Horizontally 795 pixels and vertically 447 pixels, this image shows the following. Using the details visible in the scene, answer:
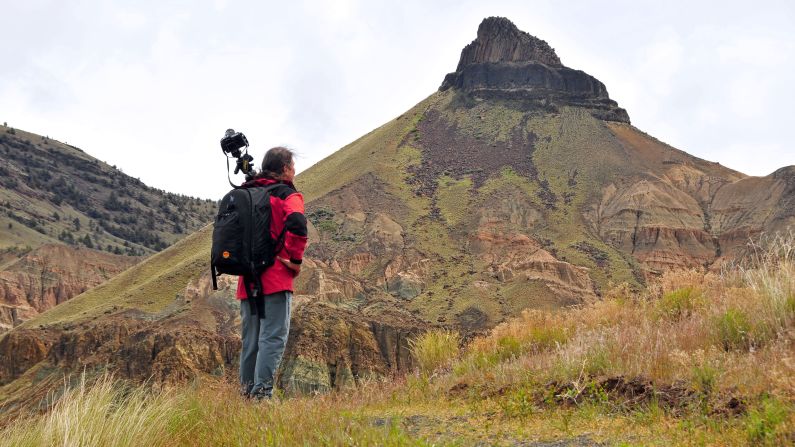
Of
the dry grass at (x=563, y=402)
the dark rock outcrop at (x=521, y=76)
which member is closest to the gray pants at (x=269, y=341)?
the dry grass at (x=563, y=402)

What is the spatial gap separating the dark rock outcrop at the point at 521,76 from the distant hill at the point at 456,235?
0.76 ft

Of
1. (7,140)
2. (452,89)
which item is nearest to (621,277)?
(452,89)

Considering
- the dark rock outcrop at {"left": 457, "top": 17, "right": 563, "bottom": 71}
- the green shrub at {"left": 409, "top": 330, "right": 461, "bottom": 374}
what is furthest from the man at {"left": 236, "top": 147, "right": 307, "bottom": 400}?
the dark rock outcrop at {"left": 457, "top": 17, "right": 563, "bottom": 71}

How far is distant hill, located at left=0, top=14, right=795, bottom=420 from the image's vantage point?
32.2 m

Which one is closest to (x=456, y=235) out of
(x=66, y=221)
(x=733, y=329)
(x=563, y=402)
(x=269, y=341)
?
(x=733, y=329)

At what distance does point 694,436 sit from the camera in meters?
4.17

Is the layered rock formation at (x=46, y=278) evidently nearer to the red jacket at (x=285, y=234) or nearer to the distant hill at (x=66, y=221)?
the distant hill at (x=66, y=221)

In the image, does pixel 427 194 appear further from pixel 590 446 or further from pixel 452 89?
pixel 590 446

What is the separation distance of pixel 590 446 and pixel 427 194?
58470mm

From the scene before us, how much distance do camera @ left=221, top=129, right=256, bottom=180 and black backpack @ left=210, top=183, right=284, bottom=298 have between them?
790 mm

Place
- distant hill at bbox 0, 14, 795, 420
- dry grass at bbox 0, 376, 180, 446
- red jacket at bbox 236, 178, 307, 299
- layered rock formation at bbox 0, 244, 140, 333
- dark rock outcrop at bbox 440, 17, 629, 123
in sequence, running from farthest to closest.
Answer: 1. dark rock outcrop at bbox 440, 17, 629, 123
2. layered rock formation at bbox 0, 244, 140, 333
3. distant hill at bbox 0, 14, 795, 420
4. red jacket at bbox 236, 178, 307, 299
5. dry grass at bbox 0, 376, 180, 446

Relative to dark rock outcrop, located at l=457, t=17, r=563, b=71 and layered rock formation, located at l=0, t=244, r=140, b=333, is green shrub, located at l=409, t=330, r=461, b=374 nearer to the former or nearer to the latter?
layered rock formation, located at l=0, t=244, r=140, b=333

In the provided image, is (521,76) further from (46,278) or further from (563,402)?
(563,402)

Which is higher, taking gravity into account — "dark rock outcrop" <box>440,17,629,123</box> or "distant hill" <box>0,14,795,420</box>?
"dark rock outcrop" <box>440,17,629,123</box>
